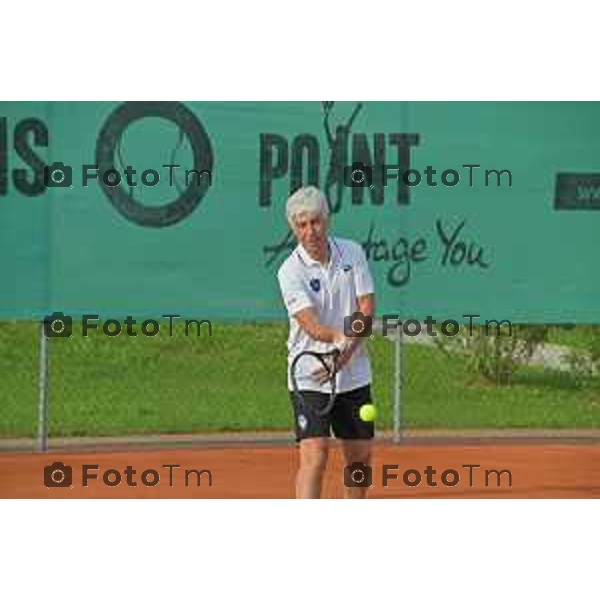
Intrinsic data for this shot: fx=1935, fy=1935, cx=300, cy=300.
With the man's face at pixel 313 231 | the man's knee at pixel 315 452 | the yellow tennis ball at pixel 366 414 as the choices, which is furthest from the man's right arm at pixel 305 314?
the man's knee at pixel 315 452

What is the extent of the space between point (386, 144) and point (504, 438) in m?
2.72

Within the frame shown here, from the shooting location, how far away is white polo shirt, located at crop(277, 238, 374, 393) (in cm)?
861

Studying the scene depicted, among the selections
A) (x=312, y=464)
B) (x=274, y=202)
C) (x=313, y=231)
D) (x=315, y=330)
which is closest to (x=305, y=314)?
(x=315, y=330)

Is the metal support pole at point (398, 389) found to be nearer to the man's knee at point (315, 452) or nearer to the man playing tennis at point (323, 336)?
the man playing tennis at point (323, 336)

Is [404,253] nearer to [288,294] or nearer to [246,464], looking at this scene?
[246,464]

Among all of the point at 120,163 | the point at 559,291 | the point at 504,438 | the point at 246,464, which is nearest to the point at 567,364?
the point at 504,438

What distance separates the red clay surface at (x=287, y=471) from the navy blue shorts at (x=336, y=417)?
4.81 ft

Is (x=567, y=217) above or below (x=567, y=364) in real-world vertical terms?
above

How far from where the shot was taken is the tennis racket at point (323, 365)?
8.52 meters

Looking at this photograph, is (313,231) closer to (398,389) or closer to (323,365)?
(323,365)

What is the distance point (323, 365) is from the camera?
8.55 m

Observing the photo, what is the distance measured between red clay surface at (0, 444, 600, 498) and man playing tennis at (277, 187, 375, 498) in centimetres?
152

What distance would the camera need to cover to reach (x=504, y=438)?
41.7ft

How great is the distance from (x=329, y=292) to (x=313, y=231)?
294 millimetres
